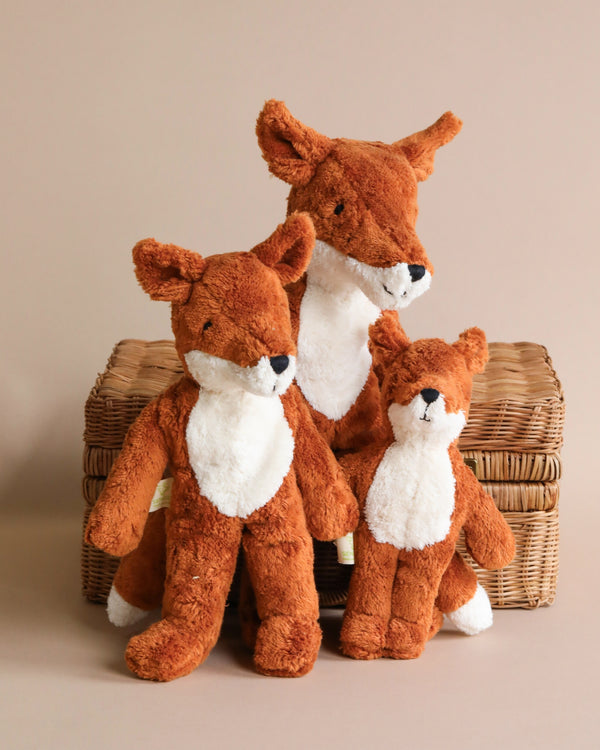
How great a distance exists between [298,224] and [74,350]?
4.08ft

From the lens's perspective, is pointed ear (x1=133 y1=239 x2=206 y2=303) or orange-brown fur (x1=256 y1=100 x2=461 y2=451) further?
orange-brown fur (x1=256 y1=100 x2=461 y2=451)

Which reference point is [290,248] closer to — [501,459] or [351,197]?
[351,197]

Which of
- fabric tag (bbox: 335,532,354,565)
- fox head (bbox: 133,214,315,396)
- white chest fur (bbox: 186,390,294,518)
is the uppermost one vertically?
fox head (bbox: 133,214,315,396)

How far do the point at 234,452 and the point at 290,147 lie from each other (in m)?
0.54

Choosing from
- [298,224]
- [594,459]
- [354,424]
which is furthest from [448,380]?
[594,459]

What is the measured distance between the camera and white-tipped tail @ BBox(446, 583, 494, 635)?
222 centimetres

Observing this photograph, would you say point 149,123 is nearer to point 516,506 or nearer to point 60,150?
point 60,150

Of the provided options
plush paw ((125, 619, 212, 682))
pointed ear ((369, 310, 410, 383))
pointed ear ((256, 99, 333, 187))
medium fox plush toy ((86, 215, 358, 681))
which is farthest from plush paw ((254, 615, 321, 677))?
pointed ear ((256, 99, 333, 187))

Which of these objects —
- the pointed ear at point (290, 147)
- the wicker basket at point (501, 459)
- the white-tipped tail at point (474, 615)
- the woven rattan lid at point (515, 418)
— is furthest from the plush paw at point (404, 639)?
the pointed ear at point (290, 147)

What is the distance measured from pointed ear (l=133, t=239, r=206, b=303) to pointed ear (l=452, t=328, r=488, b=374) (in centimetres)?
47

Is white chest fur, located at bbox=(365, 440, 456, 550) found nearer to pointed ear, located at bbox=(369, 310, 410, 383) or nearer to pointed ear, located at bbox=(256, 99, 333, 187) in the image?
pointed ear, located at bbox=(369, 310, 410, 383)

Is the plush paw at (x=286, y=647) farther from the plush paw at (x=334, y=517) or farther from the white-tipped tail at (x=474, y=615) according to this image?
the white-tipped tail at (x=474, y=615)

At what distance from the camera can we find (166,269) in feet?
Answer: 6.55

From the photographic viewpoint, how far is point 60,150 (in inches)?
121
